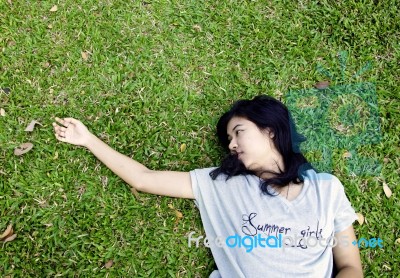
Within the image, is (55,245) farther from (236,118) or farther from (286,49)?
(286,49)

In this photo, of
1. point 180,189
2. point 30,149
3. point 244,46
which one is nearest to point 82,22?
point 30,149

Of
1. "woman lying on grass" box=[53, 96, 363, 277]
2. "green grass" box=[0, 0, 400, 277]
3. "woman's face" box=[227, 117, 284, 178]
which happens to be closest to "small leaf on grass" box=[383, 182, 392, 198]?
"green grass" box=[0, 0, 400, 277]

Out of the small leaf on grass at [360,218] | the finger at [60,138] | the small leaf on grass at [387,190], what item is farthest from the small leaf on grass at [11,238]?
the small leaf on grass at [387,190]

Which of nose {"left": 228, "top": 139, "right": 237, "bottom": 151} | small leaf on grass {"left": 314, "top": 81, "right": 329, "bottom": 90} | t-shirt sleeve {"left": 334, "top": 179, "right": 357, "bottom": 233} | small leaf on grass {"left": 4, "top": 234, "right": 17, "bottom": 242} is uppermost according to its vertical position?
small leaf on grass {"left": 314, "top": 81, "right": 329, "bottom": 90}

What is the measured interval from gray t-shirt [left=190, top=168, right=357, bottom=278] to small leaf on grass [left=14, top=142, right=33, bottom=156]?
147 cm

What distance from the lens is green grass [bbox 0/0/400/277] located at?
3.49m

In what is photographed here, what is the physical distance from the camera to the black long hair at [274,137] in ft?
10.9

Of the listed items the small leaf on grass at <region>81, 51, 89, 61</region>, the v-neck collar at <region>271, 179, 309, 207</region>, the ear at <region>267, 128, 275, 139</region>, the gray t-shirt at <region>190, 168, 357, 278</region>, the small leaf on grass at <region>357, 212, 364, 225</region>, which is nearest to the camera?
the gray t-shirt at <region>190, 168, 357, 278</region>

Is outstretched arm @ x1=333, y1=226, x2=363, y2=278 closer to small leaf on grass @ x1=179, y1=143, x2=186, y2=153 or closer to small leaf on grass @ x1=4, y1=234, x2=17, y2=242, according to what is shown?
small leaf on grass @ x1=179, y1=143, x2=186, y2=153

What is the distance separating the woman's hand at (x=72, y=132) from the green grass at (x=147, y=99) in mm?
107

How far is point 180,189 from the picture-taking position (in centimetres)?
335

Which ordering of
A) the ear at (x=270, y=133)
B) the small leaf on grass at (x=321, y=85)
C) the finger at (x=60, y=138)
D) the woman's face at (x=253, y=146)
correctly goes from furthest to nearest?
1. the small leaf on grass at (x=321, y=85)
2. the finger at (x=60, y=138)
3. the ear at (x=270, y=133)
4. the woman's face at (x=253, y=146)

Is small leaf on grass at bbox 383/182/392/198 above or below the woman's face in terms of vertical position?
below

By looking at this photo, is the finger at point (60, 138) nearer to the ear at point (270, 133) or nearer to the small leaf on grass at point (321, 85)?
the ear at point (270, 133)
